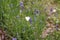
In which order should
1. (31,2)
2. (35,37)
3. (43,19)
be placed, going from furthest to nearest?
1. (31,2)
2. (43,19)
3. (35,37)

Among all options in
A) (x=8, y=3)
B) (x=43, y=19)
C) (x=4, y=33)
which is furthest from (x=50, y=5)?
(x=4, y=33)

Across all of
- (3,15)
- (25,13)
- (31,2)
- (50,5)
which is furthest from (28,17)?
(50,5)

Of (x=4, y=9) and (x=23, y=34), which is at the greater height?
(x=4, y=9)

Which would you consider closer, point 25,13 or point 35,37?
point 35,37

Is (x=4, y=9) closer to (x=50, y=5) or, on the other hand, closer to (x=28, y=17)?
(x=28, y=17)

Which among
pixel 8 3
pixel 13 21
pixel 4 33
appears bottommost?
pixel 4 33

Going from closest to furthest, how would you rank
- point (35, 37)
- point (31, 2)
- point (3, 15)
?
point (35, 37) < point (3, 15) < point (31, 2)

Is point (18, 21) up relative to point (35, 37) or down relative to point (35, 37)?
up

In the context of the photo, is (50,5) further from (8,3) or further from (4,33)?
(4,33)

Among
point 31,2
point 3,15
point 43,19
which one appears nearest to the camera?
point 3,15
